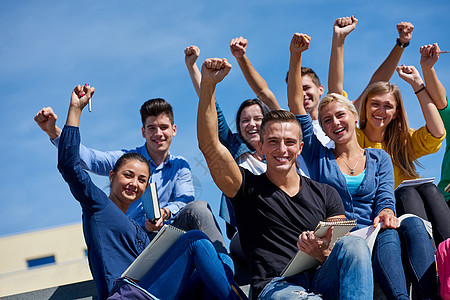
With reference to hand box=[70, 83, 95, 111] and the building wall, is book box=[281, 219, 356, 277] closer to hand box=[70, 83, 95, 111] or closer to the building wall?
hand box=[70, 83, 95, 111]

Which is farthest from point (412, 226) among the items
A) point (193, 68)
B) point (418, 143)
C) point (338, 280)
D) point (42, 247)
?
point (42, 247)

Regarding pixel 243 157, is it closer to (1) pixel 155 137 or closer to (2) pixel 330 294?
(1) pixel 155 137

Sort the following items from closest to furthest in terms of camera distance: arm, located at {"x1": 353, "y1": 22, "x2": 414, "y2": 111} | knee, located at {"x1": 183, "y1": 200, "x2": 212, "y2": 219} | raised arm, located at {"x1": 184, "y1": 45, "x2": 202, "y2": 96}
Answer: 1. knee, located at {"x1": 183, "y1": 200, "x2": 212, "y2": 219}
2. raised arm, located at {"x1": 184, "y1": 45, "x2": 202, "y2": 96}
3. arm, located at {"x1": 353, "y1": 22, "x2": 414, "y2": 111}

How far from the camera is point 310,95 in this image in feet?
14.3

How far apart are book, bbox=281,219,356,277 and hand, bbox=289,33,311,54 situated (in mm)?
1391

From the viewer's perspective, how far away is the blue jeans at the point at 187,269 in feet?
9.00

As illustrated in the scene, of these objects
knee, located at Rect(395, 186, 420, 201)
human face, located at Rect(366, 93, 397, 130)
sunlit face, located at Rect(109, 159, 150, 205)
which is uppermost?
human face, located at Rect(366, 93, 397, 130)

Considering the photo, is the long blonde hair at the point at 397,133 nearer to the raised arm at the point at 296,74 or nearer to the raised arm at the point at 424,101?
the raised arm at the point at 424,101

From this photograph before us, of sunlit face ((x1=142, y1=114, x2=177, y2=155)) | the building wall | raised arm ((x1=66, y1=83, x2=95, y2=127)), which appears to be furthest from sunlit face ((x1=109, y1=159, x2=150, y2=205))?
the building wall

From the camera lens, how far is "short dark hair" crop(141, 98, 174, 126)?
14.1 feet

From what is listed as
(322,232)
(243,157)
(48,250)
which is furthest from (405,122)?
(48,250)

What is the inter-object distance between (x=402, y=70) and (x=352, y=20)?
536mm

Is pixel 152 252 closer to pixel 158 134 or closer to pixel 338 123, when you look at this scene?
pixel 338 123

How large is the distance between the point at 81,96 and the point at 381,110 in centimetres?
204
